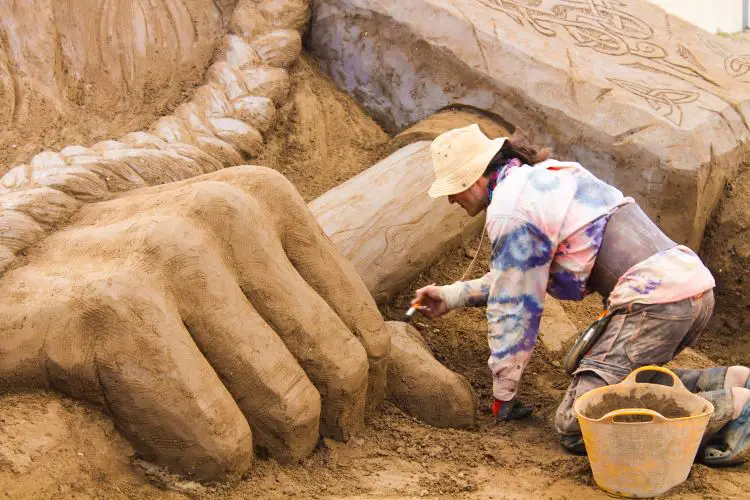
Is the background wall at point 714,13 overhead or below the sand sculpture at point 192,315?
below

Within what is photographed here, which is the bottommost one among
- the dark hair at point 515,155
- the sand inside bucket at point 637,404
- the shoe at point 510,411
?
the shoe at point 510,411

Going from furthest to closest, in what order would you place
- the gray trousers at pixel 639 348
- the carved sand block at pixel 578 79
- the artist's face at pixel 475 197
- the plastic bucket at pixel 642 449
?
the carved sand block at pixel 578 79 → the artist's face at pixel 475 197 → the gray trousers at pixel 639 348 → the plastic bucket at pixel 642 449

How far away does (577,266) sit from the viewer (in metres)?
2.83

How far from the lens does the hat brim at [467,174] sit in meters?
2.89

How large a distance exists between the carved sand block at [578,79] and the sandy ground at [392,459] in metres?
0.84

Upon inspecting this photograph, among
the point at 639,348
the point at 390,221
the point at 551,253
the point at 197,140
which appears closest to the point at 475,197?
the point at 551,253

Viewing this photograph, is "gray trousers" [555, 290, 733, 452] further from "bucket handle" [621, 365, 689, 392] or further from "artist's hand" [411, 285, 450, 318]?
"artist's hand" [411, 285, 450, 318]

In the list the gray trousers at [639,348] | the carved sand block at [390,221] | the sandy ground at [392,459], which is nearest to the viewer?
the sandy ground at [392,459]

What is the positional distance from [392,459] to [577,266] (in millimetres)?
810

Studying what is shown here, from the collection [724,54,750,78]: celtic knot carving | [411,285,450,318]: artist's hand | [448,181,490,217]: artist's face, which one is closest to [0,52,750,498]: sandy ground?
[411,285,450,318]: artist's hand

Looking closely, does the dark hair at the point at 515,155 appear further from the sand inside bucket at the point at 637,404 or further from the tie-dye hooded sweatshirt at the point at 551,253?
the sand inside bucket at the point at 637,404

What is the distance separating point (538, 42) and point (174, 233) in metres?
2.49

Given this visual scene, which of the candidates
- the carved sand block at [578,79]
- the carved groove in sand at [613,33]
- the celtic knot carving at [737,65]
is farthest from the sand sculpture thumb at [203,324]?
the celtic knot carving at [737,65]

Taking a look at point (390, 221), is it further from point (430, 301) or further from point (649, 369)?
point (649, 369)
